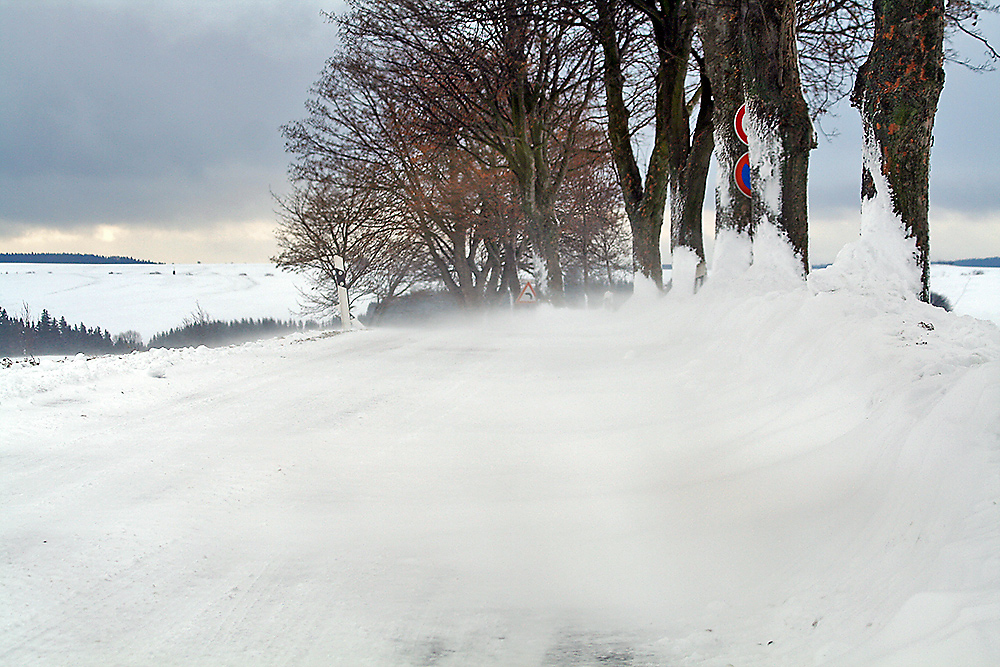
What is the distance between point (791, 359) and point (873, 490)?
2082 mm

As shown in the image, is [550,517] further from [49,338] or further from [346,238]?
[346,238]

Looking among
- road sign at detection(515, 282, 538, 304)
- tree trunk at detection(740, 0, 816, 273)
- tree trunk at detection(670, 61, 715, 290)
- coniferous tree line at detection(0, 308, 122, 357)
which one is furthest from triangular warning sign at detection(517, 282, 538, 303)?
coniferous tree line at detection(0, 308, 122, 357)

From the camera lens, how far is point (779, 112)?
818 centimetres

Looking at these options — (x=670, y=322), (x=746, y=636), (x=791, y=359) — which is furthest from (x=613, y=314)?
(x=746, y=636)

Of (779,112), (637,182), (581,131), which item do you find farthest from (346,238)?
(779,112)

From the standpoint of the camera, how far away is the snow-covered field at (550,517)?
2221mm

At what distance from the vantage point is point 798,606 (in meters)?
2.35

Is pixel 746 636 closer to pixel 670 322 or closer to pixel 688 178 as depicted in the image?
pixel 670 322

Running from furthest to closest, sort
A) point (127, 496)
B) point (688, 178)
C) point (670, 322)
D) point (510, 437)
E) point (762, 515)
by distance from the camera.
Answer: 1. point (688, 178)
2. point (670, 322)
3. point (510, 437)
4. point (127, 496)
5. point (762, 515)

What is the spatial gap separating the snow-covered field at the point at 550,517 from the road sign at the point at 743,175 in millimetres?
4103

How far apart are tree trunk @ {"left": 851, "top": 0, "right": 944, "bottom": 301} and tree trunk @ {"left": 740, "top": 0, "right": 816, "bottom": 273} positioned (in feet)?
5.46

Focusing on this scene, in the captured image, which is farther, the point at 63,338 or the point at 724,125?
the point at 63,338

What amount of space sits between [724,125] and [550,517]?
8281 mm

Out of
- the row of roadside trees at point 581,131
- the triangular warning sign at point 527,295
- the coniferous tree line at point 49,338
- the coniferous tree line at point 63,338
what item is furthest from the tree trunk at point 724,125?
the coniferous tree line at point 49,338
